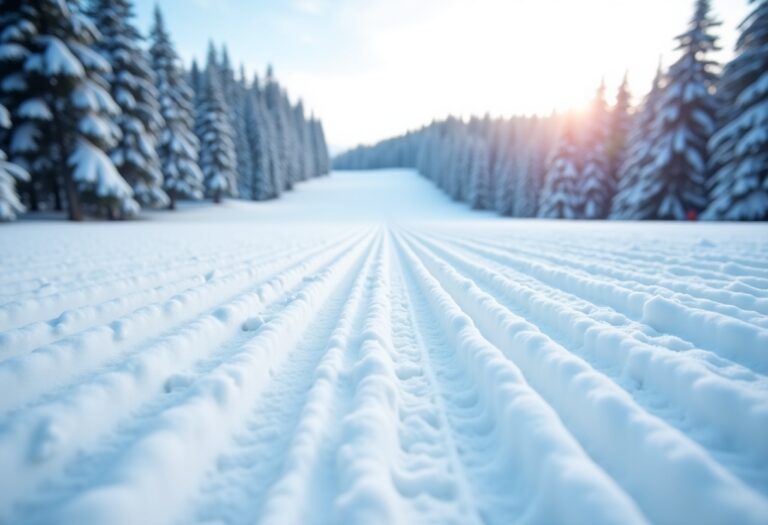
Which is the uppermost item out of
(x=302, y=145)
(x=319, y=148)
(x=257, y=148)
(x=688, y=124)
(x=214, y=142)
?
(x=319, y=148)

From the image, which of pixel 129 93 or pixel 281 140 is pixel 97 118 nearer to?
pixel 129 93

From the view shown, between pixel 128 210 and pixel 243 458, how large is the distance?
1960 cm

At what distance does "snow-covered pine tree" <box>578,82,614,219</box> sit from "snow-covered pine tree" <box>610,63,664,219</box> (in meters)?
1.78

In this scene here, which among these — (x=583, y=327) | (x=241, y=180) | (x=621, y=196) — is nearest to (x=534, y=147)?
(x=621, y=196)

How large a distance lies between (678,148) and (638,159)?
2.91 meters

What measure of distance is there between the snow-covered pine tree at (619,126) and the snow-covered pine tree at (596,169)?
1601 mm

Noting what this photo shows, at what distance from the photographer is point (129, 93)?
62.5ft

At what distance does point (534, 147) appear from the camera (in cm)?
3900

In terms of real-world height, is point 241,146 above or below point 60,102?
above

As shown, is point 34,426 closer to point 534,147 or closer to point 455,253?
point 455,253

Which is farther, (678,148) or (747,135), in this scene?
(678,148)

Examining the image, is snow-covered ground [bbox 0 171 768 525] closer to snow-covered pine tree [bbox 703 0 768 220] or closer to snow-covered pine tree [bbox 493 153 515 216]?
snow-covered pine tree [bbox 703 0 768 220]

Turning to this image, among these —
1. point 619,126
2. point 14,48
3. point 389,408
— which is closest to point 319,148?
point 619,126

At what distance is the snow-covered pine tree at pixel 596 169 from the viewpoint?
85.1 ft
